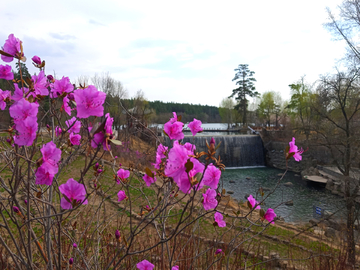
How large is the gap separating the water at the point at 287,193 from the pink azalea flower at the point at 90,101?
6.84 metres

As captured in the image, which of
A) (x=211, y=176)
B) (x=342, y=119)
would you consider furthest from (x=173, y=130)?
(x=342, y=119)

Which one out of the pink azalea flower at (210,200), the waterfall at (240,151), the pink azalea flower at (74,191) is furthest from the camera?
→ the waterfall at (240,151)

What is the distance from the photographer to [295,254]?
466cm

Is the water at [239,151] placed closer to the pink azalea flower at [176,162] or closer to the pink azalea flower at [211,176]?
the pink azalea flower at [211,176]

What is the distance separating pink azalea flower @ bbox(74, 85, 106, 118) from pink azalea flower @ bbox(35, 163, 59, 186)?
0.21 meters

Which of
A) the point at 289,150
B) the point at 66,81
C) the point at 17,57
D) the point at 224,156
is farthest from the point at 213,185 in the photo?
the point at 224,156

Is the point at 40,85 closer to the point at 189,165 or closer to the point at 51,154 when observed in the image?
the point at 51,154

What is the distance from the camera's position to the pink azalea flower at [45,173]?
2.74 feet

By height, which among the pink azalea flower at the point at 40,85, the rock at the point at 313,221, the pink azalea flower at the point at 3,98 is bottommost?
the rock at the point at 313,221

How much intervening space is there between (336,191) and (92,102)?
1356 centimetres

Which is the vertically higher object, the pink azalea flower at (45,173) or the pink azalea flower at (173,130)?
the pink azalea flower at (173,130)

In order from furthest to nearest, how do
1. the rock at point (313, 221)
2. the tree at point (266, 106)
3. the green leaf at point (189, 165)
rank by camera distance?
1. the tree at point (266, 106)
2. the rock at point (313, 221)
3. the green leaf at point (189, 165)

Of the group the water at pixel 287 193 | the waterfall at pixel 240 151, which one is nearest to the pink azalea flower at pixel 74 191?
the water at pixel 287 193

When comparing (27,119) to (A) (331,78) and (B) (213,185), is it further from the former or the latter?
(A) (331,78)
